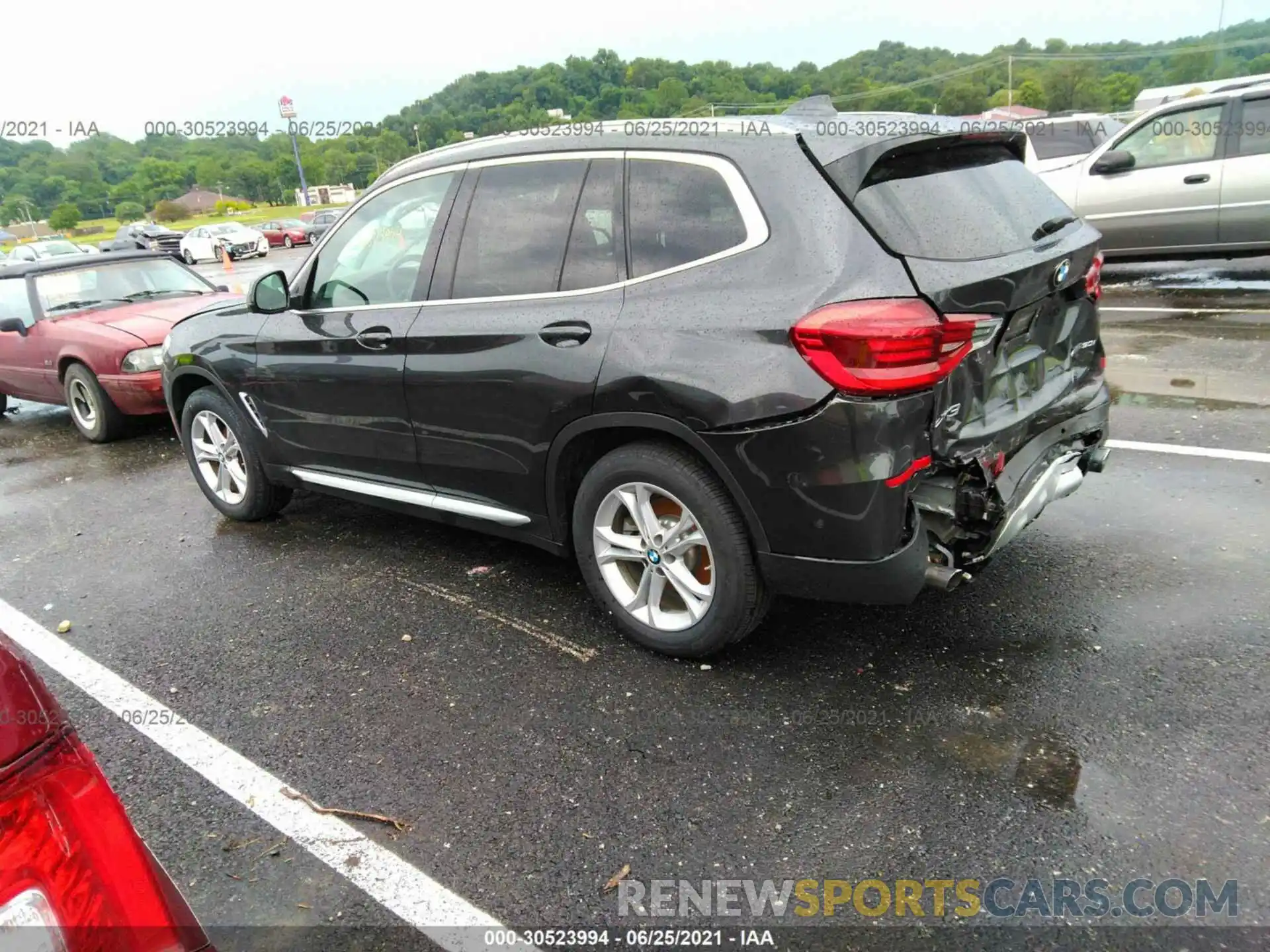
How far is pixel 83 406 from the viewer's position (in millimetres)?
7461

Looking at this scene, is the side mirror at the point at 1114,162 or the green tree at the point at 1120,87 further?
the green tree at the point at 1120,87

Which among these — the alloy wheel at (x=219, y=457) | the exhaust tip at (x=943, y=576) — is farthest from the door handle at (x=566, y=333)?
the alloy wheel at (x=219, y=457)

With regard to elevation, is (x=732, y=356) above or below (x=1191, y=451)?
above

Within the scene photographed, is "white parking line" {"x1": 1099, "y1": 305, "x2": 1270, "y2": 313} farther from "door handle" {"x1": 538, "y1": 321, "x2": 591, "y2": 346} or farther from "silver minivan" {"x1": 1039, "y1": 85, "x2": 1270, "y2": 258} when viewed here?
"door handle" {"x1": 538, "y1": 321, "x2": 591, "y2": 346}

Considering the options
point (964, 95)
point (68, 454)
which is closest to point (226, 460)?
point (68, 454)

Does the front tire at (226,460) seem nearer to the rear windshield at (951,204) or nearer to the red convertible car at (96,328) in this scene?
the red convertible car at (96,328)

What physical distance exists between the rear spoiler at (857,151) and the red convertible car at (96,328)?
5.45 metres

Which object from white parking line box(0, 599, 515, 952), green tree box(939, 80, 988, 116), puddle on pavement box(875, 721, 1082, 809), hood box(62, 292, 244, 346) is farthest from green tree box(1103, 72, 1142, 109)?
white parking line box(0, 599, 515, 952)

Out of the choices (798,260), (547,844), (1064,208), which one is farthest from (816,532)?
(1064,208)

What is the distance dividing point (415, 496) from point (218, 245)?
1302 inches

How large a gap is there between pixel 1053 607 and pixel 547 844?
215 cm

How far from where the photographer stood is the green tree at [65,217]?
217ft

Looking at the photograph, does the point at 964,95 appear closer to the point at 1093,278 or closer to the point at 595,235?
the point at 1093,278

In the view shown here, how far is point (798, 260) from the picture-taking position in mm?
2676
